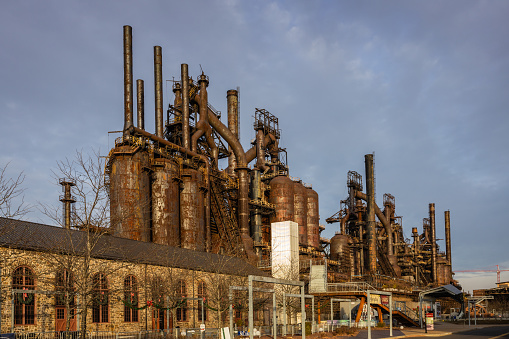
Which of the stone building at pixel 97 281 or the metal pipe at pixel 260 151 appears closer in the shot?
the stone building at pixel 97 281

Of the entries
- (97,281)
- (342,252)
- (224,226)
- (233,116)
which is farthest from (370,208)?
(97,281)

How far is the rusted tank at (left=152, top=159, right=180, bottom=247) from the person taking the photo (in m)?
51.8

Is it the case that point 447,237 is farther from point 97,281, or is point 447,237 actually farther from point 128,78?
point 97,281

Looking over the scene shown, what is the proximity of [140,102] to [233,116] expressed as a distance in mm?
18628

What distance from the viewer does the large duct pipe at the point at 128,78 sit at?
5206 cm

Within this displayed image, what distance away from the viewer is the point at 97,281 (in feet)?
89.5

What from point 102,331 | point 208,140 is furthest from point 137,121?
point 102,331

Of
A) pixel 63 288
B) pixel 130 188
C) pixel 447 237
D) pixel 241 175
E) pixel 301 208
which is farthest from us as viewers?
pixel 447 237

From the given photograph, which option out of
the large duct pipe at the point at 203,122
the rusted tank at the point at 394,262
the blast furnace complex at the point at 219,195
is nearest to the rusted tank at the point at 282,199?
the blast furnace complex at the point at 219,195

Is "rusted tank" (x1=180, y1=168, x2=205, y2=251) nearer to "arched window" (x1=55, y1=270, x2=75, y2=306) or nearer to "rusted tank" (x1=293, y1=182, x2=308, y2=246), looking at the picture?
"arched window" (x1=55, y1=270, x2=75, y2=306)

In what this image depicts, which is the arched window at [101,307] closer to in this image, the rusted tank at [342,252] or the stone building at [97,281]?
the stone building at [97,281]

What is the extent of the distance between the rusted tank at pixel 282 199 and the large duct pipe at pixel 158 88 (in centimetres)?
1901

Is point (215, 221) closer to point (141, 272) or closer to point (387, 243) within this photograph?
point (141, 272)

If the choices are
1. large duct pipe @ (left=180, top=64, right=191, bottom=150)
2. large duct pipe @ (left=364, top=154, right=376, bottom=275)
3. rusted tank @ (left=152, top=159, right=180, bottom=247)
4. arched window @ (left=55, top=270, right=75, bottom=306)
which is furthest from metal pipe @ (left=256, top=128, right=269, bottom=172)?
arched window @ (left=55, top=270, right=75, bottom=306)
